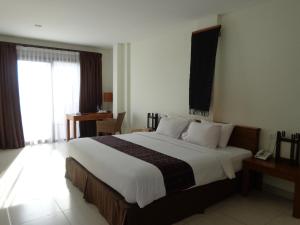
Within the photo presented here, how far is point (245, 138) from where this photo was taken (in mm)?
3219

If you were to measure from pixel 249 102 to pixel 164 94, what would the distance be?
6.06 ft

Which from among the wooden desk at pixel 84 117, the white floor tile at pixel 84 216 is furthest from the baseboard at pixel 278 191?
the wooden desk at pixel 84 117

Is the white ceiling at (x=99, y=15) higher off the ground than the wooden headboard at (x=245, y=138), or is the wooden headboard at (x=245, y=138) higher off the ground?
the white ceiling at (x=99, y=15)

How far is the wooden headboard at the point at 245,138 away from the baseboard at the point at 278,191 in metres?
0.52

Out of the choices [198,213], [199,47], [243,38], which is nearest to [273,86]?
[243,38]

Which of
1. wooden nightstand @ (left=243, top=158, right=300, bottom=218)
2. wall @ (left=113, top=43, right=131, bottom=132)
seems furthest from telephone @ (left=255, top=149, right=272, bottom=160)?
wall @ (left=113, top=43, right=131, bottom=132)

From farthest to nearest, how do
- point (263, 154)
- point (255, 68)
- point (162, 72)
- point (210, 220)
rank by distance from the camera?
point (162, 72) < point (255, 68) < point (263, 154) < point (210, 220)

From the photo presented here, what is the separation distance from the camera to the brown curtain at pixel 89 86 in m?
5.97

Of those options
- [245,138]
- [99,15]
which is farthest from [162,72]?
[245,138]

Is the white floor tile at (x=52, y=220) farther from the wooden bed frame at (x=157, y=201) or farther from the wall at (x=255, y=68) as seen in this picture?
the wall at (x=255, y=68)

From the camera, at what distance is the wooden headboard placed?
122 inches

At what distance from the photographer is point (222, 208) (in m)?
2.67

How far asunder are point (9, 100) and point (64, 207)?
11.3ft

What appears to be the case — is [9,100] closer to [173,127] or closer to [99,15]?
[99,15]
